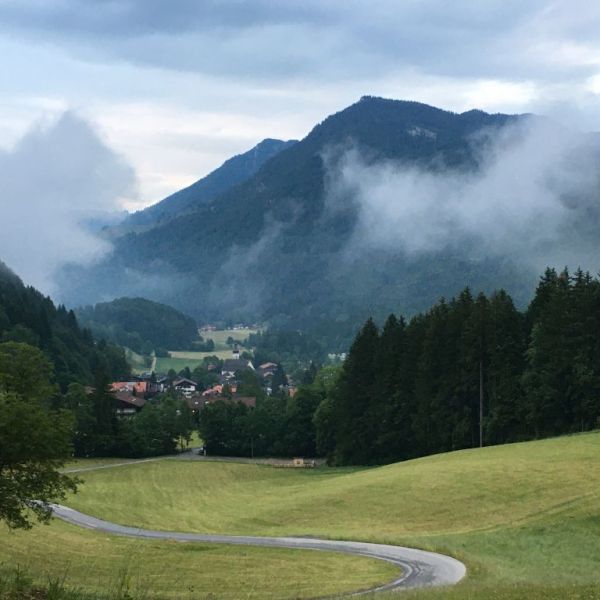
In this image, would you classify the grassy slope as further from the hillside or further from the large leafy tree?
the large leafy tree

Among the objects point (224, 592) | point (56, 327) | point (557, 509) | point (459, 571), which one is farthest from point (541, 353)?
point (56, 327)

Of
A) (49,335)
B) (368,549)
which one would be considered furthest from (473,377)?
(49,335)

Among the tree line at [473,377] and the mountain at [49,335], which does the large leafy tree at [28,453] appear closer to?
the tree line at [473,377]

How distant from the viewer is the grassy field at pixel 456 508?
117ft

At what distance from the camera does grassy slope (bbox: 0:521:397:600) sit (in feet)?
93.1

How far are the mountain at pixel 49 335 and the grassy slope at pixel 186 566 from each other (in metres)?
110

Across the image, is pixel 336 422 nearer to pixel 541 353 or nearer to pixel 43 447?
pixel 541 353

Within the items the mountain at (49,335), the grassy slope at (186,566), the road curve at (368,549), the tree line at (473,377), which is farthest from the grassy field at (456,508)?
the mountain at (49,335)

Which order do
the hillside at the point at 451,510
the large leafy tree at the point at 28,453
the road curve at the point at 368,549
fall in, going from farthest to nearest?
the hillside at the point at 451,510
the road curve at the point at 368,549
the large leafy tree at the point at 28,453

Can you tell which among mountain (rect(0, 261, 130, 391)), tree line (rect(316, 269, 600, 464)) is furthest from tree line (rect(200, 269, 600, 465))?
mountain (rect(0, 261, 130, 391))

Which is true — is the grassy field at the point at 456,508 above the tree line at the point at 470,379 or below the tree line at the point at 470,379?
below

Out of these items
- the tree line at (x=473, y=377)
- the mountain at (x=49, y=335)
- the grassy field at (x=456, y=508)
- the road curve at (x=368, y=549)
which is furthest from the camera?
the mountain at (x=49, y=335)

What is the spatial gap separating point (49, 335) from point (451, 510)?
131424 millimetres

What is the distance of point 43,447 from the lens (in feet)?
95.0
